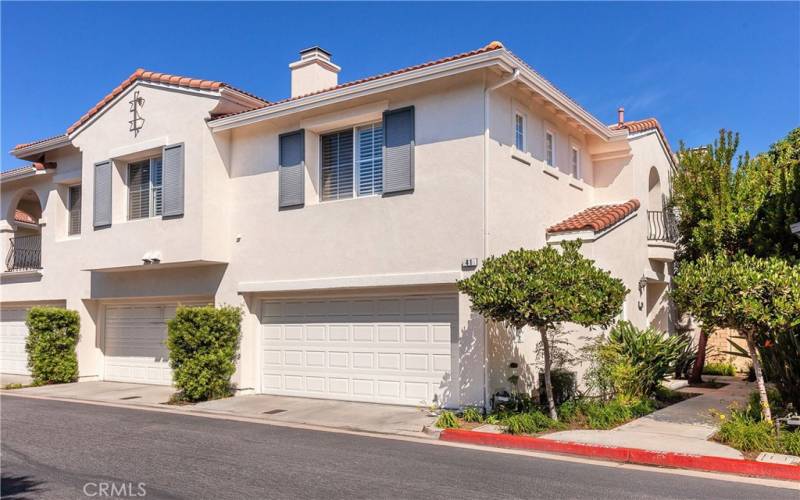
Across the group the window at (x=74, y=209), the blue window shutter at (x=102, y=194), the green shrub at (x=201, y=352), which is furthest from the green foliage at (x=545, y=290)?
the window at (x=74, y=209)

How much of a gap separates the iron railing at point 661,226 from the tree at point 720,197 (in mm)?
924

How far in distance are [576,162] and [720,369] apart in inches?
280

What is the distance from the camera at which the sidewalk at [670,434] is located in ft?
28.3

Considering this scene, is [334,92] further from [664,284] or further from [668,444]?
[664,284]

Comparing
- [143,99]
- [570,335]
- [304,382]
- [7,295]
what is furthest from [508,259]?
[7,295]

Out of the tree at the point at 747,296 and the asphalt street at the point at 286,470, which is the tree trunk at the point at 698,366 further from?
the asphalt street at the point at 286,470

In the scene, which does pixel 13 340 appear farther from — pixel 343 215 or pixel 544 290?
pixel 544 290

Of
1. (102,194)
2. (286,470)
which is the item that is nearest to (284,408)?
(286,470)

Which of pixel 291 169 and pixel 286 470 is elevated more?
pixel 291 169

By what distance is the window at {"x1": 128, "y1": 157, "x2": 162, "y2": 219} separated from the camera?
1573 cm

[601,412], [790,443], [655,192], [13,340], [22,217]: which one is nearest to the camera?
[790,443]

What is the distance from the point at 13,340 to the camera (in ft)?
67.0

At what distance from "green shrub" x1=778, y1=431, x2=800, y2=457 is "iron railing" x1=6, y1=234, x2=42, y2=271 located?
64.8 ft

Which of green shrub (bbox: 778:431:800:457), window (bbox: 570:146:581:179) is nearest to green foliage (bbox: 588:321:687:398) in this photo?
green shrub (bbox: 778:431:800:457)
